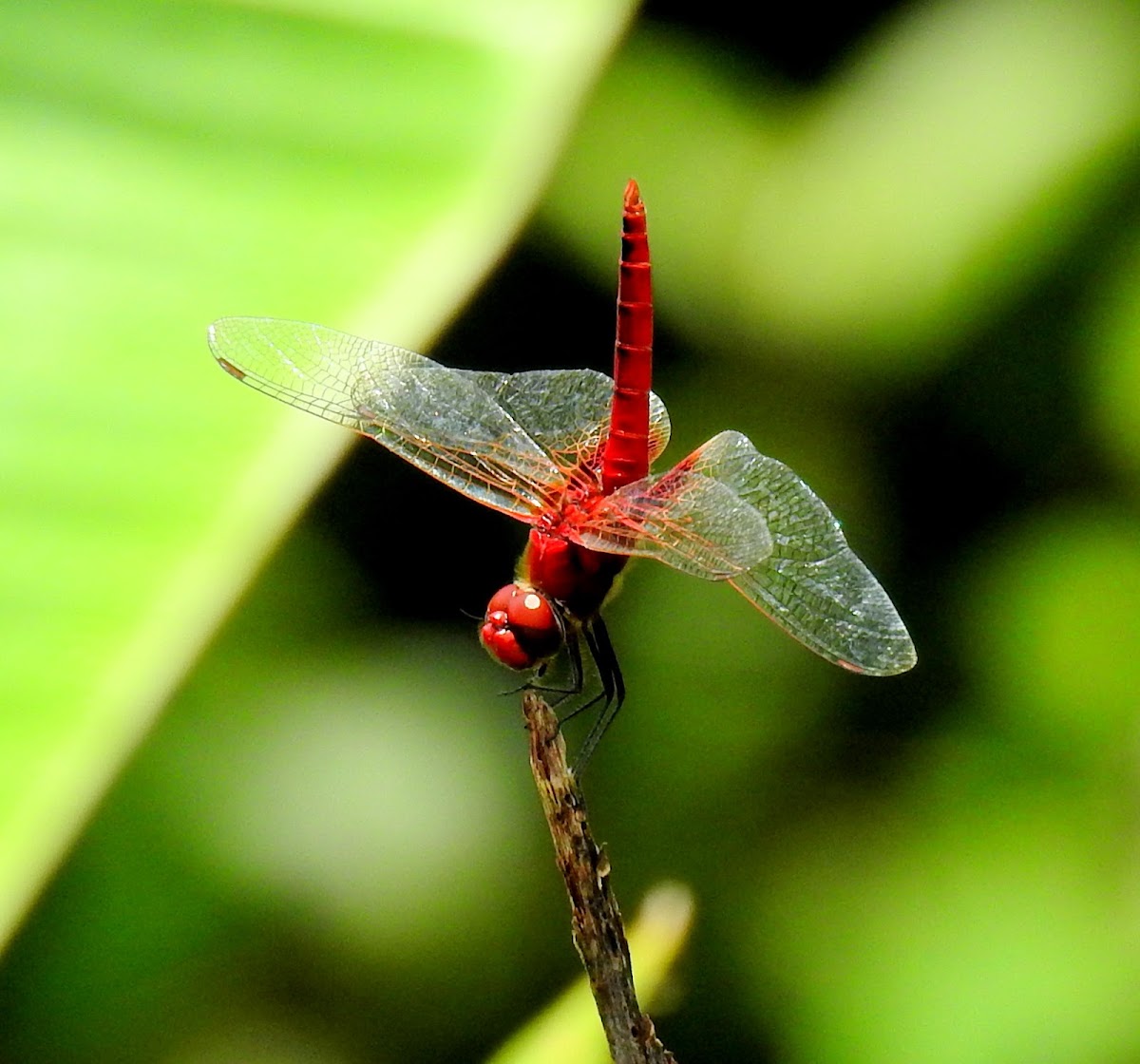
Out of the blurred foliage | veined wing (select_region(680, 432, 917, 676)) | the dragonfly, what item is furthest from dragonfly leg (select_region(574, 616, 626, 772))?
the blurred foliage

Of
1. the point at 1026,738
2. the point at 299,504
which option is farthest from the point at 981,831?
the point at 299,504

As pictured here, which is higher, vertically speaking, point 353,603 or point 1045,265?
point 1045,265

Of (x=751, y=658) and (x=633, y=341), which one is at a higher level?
(x=633, y=341)

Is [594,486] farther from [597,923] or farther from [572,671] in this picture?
A: [597,923]

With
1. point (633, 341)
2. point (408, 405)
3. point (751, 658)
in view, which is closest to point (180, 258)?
point (408, 405)

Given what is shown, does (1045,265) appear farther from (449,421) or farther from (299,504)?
(299,504)

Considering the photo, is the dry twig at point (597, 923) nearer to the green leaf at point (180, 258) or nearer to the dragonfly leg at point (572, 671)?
the dragonfly leg at point (572, 671)

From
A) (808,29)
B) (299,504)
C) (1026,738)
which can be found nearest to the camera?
(299,504)

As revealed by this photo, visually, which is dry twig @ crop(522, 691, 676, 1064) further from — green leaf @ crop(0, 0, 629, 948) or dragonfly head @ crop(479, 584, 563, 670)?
green leaf @ crop(0, 0, 629, 948)
